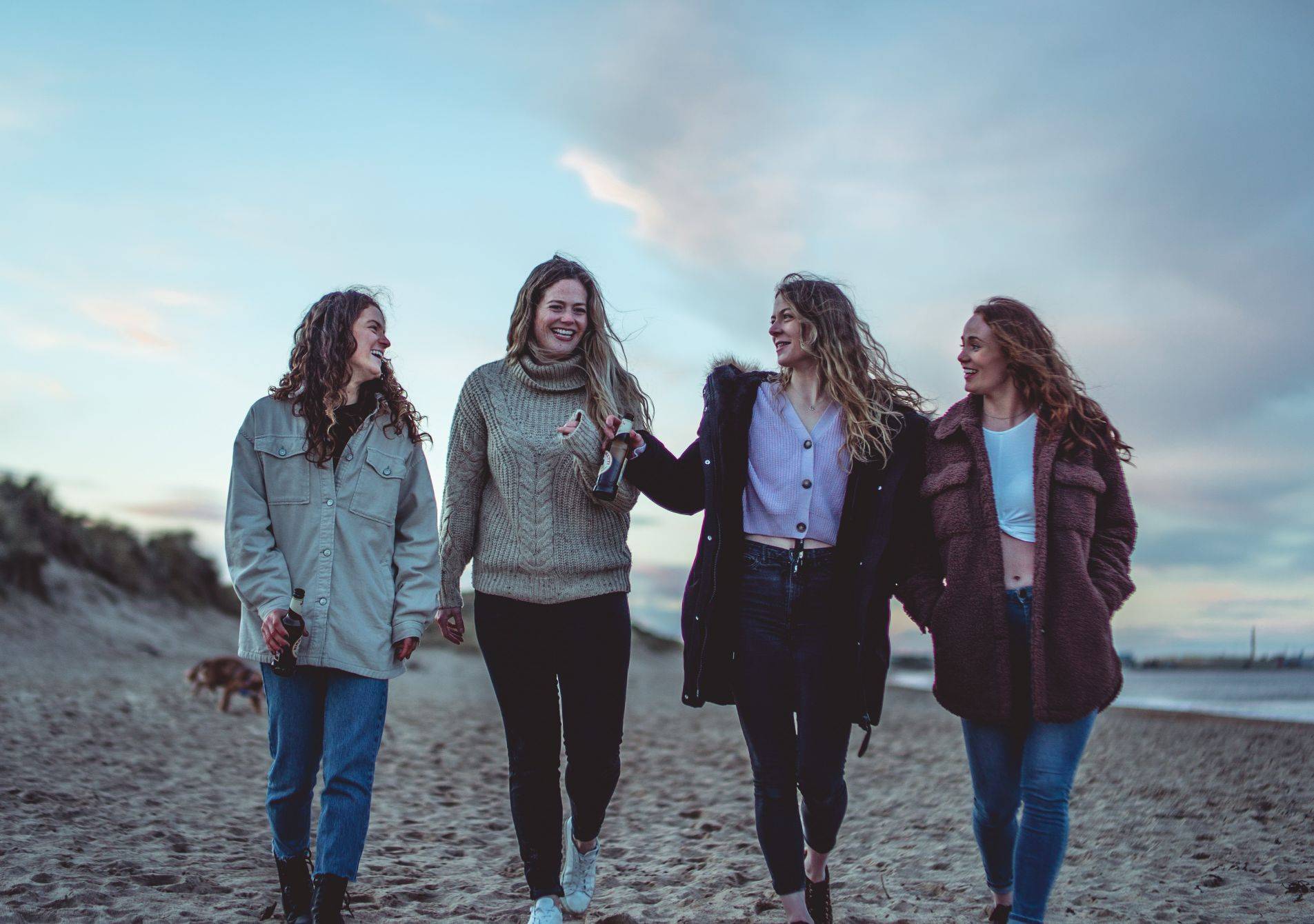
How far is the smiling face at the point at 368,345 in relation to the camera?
3.62m

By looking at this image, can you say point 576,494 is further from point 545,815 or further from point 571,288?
point 545,815

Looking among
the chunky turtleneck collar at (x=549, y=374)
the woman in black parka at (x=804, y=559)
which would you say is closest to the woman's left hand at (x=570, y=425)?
the woman in black parka at (x=804, y=559)

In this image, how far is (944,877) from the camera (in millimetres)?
4754

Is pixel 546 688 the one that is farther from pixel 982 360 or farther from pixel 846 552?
pixel 982 360

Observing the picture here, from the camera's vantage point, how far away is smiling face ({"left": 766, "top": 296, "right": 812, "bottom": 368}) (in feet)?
11.5

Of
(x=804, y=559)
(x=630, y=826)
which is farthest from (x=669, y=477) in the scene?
(x=630, y=826)

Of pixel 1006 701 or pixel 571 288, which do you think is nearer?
pixel 1006 701

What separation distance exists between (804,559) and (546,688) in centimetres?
106

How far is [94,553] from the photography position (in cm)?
2277

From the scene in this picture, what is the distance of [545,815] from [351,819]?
670mm

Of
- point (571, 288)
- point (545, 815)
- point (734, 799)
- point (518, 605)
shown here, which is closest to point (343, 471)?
point (518, 605)

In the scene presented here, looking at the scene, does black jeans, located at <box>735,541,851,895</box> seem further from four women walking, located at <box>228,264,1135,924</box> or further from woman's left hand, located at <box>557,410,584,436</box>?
woman's left hand, located at <box>557,410,584,436</box>

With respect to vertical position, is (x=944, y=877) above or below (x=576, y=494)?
below

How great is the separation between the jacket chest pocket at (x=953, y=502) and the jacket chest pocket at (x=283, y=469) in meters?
2.18
